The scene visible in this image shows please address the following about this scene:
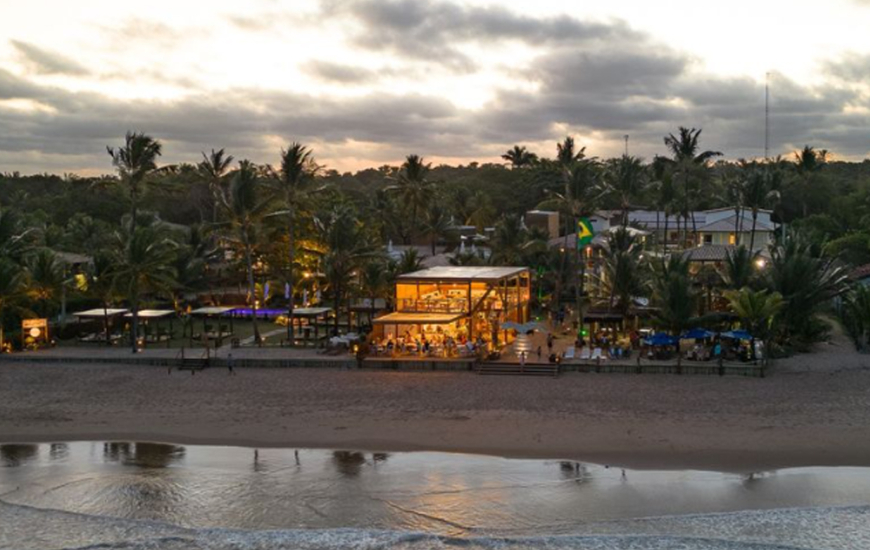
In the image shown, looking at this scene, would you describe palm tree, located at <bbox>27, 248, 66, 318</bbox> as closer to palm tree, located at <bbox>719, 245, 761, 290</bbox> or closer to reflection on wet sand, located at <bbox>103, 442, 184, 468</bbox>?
reflection on wet sand, located at <bbox>103, 442, 184, 468</bbox>

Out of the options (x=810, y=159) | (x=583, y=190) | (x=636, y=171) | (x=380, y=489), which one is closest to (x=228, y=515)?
(x=380, y=489)

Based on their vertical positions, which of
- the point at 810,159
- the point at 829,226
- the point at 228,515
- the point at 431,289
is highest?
the point at 810,159

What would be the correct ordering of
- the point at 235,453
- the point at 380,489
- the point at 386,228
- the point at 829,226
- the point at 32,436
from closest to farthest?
the point at 380,489 → the point at 235,453 → the point at 32,436 → the point at 829,226 → the point at 386,228

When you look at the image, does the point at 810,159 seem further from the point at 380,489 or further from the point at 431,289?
the point at 380,489

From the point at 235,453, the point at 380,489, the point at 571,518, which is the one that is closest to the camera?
the point at 571,518

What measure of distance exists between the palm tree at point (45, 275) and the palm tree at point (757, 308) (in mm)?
35110

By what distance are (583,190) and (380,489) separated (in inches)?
1125

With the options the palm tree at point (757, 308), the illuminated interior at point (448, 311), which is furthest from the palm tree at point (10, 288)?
the palm tree at point (757, 308)

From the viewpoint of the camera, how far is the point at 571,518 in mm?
16906

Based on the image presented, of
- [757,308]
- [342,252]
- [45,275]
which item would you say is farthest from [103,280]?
[757,308]

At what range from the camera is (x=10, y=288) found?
3797cm

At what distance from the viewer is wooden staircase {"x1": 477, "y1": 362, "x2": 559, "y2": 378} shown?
103ft

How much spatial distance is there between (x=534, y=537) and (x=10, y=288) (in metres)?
32.8

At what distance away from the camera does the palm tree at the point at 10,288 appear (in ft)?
124
